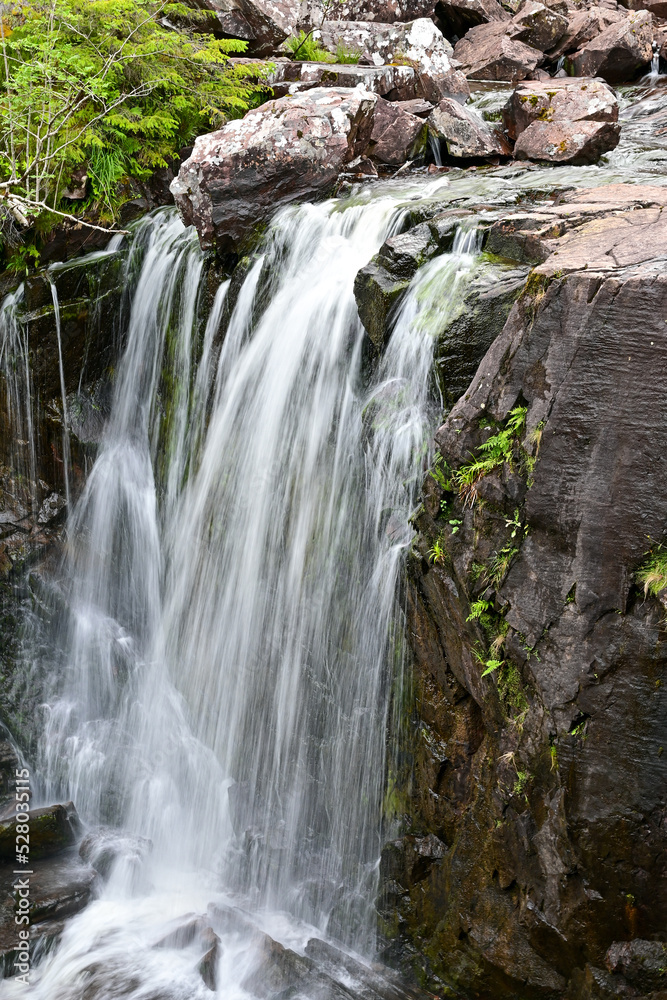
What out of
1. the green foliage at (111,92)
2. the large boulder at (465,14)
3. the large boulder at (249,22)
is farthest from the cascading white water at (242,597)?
the large boulder at (465,14)

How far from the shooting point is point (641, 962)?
340 cm

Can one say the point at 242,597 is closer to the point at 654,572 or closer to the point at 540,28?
the point at 654,572

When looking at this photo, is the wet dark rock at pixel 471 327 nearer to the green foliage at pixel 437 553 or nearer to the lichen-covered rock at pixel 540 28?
the green foliage at pixel 437 553

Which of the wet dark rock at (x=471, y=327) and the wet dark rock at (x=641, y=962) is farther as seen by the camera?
the wet dark rock at (x=471, y=327)

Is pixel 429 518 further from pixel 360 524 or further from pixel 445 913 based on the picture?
pixel 445 913

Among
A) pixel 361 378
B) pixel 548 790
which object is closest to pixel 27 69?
pixel 361 378

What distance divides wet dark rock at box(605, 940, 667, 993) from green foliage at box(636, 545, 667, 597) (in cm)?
156

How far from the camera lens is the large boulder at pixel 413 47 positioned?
9.41m

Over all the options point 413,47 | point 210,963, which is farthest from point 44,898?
point 413,47

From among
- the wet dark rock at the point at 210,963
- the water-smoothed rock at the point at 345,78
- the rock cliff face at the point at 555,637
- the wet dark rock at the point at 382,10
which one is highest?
the wet dark rock at the point at 382,10

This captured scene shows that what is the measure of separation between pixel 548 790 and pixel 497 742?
A: 0.36 meters

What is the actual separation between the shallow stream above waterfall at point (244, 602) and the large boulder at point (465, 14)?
5177 millimetres

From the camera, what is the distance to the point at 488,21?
39.4 ft

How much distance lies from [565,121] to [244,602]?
17.9ft
